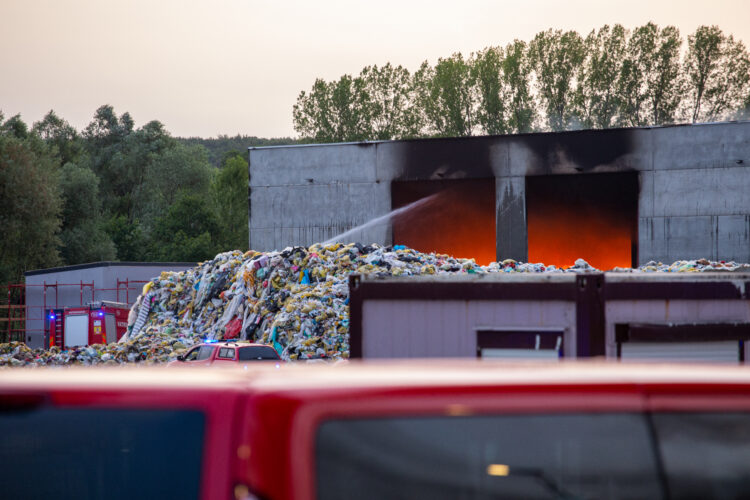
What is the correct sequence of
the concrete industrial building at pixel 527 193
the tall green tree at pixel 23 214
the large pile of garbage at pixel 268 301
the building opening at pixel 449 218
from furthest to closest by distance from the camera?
the tall green tree at pixel 23 214 < the building opening at pixel 449 218 < the concrete industrial building at pixel 527 193 < the large pile of garbage at pixel 268 301

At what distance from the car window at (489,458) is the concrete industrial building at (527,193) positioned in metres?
37.5

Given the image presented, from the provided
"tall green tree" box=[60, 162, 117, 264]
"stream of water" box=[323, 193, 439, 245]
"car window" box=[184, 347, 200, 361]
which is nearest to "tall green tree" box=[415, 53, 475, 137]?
"tall green tree" box=[60, 162, 117, 264]

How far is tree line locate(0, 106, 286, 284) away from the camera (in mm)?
66500

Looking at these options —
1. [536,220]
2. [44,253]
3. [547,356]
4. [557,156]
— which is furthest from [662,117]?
[547,356]

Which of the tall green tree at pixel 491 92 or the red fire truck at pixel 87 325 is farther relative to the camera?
the tall green tree at pixel 491 92

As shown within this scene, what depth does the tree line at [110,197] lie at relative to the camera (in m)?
66.5

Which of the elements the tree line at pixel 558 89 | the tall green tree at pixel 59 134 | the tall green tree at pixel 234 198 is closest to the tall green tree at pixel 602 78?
the tree line at pixel 558 89

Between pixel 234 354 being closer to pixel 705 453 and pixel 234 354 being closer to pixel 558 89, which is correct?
pixel 705 453

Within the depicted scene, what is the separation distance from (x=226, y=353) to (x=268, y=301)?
699cm

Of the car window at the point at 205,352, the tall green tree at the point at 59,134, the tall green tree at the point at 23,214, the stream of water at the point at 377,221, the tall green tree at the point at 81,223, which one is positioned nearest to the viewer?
the car window at the point at 205,352

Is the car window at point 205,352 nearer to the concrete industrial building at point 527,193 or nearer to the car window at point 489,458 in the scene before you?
the concrete industrial building at point 527,193

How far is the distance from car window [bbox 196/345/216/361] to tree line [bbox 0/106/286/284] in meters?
46.2

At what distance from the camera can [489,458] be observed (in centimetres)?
201

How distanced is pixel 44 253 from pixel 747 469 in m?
70.5
